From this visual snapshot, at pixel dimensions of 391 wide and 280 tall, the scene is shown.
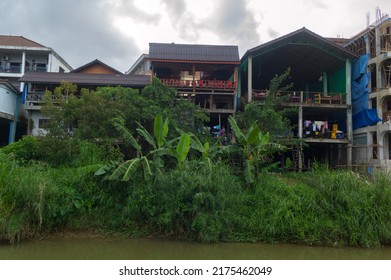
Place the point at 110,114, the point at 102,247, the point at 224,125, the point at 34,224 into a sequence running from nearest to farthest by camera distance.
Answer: the point at 102,247 < the point at 34,224 < the point at 110,114 < the point at 224,125

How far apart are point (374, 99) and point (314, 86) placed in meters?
5.25

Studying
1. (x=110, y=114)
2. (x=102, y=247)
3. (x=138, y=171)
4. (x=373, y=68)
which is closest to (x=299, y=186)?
(x=138, y=171)

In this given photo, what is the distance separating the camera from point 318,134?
20703 millimetres

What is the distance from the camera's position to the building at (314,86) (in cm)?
2077

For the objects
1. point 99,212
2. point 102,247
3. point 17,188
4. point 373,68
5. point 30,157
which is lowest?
point 102,247

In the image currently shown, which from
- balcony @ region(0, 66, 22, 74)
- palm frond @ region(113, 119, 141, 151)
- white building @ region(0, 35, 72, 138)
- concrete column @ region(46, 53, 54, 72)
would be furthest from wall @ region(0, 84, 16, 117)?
palm frond @ region(113, 119, 141, 151)

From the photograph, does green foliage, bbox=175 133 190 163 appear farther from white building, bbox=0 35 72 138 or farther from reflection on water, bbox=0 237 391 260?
white building, bbox=0 35 72 138

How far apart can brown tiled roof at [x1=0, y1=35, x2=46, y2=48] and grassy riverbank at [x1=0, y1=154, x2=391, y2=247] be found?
20886 mm

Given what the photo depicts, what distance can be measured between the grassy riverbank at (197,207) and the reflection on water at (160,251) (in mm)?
386

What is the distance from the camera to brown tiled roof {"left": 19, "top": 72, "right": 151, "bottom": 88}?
20.9 metres

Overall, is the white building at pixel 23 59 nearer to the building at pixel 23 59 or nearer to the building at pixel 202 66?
the building at pixel 23 59

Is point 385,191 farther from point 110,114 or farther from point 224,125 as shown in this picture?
point 224,125

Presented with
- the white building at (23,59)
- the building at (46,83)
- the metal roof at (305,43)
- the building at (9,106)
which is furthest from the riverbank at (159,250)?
the white building at (23,59)

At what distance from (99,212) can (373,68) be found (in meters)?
19.2
